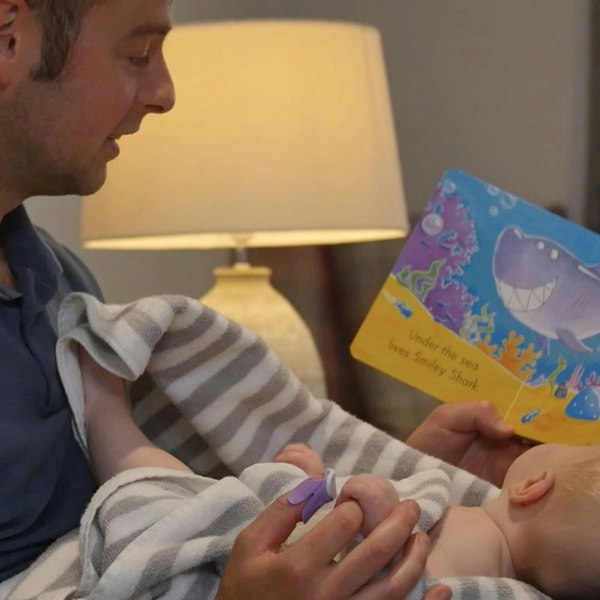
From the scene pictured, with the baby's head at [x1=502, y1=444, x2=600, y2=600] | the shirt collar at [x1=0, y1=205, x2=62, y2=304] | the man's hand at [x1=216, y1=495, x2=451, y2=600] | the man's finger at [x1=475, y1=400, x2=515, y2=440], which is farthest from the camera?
the man's finger at [x1=475, y1=400, x2=515, y2=440]

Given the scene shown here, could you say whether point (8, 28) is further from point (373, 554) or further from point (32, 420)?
point (373, 554)

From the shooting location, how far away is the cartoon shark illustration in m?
0.99

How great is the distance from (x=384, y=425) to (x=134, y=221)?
0.84 metres

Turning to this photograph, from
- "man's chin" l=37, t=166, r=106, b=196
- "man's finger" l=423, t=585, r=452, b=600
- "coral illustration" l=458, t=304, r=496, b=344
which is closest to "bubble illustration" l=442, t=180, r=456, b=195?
"coral illustration" l=458, t=304, r=496, b=344

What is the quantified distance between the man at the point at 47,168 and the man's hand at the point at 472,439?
308mm

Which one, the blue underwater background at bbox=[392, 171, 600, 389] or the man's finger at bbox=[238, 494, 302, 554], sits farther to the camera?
the blue underwater background at bbox=[392, 171, 600, 389]

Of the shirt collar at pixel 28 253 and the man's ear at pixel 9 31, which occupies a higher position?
the man's ear at pixel 9 31

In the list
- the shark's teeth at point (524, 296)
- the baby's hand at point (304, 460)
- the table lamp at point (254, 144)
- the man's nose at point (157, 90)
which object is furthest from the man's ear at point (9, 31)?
the table lamp at point (254, 144)

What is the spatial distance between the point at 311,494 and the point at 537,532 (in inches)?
9.1

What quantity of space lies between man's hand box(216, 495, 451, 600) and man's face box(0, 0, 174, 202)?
375mm

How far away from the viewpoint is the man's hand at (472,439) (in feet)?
3.37

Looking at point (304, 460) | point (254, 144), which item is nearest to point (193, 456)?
point (304, 460)

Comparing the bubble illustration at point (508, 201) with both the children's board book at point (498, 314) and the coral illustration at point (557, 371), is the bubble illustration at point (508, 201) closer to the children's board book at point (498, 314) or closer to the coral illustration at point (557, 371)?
the children's board book at point (498, 314)

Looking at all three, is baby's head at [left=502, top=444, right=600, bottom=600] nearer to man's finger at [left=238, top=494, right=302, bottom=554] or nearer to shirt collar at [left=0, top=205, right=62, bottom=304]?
man's finger at [left=238, top=494, right=302, bottom=554]
